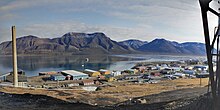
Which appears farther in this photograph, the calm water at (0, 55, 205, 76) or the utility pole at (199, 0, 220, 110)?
the calm water at (0, 55, 205, 76)

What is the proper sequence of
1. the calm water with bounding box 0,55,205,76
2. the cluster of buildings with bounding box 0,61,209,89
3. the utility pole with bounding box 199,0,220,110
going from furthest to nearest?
the calm water with bounding box 0,55,205,76, the cluster of buildings with bounding box 0,61,209,89, the utility pole with bounding box 199,0,220,110

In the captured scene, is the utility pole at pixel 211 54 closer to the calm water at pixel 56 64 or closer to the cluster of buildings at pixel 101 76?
the cluster of buildings at pixel 101 76

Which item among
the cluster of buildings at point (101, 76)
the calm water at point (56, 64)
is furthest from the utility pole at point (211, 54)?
the calm water at point (56, 64)

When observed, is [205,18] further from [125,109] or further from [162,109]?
[125,109]

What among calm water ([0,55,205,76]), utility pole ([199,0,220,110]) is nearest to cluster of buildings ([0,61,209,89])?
calm water ([0,55,205,76])

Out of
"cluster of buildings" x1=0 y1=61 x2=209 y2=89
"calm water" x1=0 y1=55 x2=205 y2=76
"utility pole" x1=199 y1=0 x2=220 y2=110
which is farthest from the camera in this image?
"calm water" x1=0 y1=55 x2=205 y2=76

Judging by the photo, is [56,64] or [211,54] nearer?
[211,54]

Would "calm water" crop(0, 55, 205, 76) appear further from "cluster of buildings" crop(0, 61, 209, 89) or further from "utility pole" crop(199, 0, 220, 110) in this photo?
"utility pole" crop(199, 0, 220, 110)

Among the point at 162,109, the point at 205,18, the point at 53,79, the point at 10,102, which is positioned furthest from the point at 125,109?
the point at 53,79

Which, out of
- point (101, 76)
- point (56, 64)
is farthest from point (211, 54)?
point (56, 64)

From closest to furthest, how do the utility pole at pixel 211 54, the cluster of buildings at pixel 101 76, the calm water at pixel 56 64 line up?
the utility pole at pixel 211 54 → the cluster of buildings at pixel 101 76 → the calm water at pixel 56 64

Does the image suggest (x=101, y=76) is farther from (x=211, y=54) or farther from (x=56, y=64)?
(x=211, y=54)
